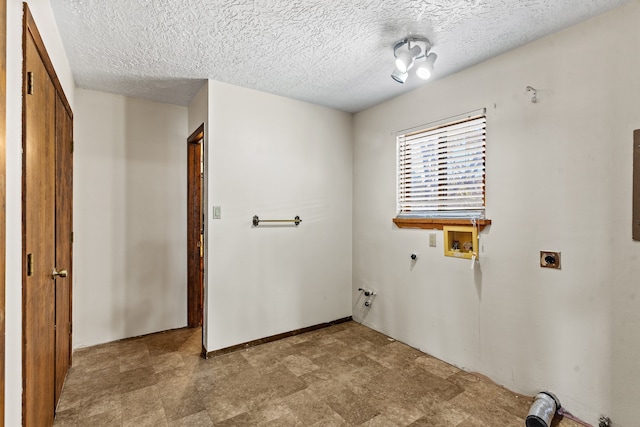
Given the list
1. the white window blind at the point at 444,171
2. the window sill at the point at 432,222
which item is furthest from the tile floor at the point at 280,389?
the white window blind at the point at 444,171

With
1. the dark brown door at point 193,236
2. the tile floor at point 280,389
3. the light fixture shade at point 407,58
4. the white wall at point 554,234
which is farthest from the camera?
the dark brown door at point 193,236

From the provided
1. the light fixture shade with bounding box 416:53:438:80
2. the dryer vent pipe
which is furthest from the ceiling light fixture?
the dryer vent pipe

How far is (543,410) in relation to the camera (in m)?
1.83

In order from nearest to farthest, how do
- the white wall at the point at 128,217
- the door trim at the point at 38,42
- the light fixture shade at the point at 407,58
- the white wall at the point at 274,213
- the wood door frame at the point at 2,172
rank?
the wood door frame at the point at 2,172 < the door trim at the point at 38,42 < the light fixture shade at the point at 407,58 < the white wall at the point at 274,213 < the white wall at the point at 128,217

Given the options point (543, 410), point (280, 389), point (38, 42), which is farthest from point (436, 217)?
point (38, 42)

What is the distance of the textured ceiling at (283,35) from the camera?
177 cm

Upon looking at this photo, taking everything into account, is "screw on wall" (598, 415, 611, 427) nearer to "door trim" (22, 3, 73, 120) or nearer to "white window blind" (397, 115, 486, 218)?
"white window blind" (397, 115, 486, 218)

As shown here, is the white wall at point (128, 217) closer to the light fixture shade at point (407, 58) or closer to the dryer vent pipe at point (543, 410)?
the light fixture shade at point (407, 58)

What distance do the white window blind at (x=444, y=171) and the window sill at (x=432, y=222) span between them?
51 mm

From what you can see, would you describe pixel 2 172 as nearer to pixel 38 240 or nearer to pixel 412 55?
pixel 38 240

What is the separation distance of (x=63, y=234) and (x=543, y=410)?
3201 millimetres

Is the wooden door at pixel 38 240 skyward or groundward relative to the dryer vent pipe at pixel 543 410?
skyward

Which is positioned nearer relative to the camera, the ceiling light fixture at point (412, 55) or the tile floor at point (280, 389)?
the tile floor at point (280, 389)

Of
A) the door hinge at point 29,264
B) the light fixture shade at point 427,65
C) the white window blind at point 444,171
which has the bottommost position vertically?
the door hinge at point 29,264
